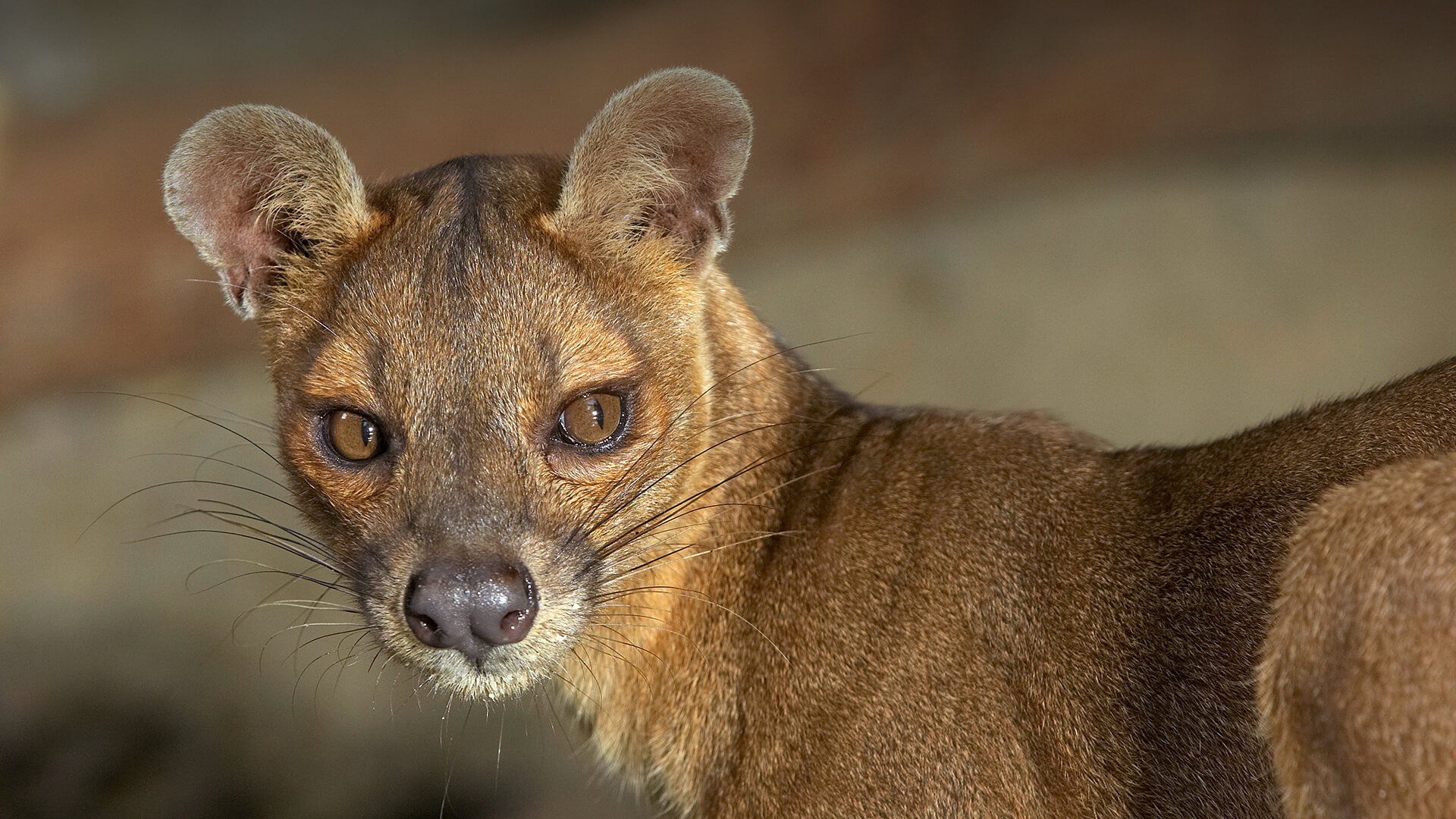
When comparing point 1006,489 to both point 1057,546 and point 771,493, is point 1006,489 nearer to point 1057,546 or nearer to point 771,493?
point 1057,546

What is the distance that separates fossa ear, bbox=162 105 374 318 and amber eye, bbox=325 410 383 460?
20.1 inches

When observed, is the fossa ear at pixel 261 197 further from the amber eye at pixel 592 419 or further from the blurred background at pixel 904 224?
the blurred background at pixel 904 224

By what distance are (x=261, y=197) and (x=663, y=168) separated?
42.9 inches

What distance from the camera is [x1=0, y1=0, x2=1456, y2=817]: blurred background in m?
7.06

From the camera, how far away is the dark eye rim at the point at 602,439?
3.08m

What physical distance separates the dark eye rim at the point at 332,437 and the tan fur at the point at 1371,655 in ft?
6.81

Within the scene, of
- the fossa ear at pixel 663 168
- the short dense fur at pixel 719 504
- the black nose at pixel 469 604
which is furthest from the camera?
the fossa ear at pixel 663 168

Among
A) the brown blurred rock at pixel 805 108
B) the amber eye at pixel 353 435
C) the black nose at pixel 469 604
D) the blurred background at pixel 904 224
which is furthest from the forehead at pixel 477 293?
the brown blurred rock at pixel 805 108

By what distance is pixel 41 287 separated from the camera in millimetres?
6996

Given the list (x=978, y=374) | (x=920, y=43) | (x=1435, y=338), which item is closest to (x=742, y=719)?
(x=978, y=374)

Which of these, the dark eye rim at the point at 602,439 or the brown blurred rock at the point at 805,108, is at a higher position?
the brown blurred rock at the point at 805,108

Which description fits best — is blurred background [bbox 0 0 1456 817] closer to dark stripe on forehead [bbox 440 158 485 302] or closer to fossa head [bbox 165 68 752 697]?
fossa head [bbox 165 68 752 697]

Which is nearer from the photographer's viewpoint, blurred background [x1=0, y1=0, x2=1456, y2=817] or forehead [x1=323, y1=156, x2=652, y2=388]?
forehead [x1=323, y1=156, x2=652, y2=388]

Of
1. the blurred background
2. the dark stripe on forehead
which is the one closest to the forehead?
the dark stripe on forehead
